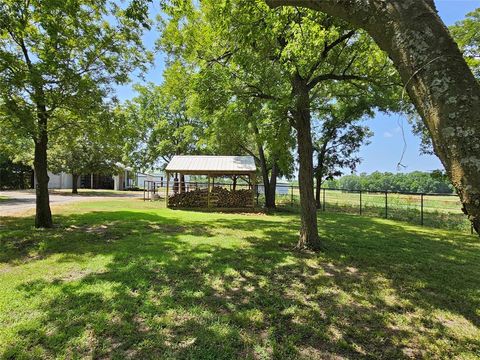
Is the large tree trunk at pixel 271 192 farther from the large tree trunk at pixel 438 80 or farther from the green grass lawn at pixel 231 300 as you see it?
the large tree trunk at pixel 438 80

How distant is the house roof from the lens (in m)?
16.3

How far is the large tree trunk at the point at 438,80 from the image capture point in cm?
123

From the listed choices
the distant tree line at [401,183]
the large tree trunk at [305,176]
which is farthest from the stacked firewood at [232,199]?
the large tree trunk at [305,176]

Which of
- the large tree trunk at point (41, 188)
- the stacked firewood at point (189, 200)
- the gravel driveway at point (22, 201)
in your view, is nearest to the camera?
the large tree trunk at point (41, 188)

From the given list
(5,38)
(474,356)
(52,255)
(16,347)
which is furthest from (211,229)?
(5,38)

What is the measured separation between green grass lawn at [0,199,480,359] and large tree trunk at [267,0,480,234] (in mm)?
2388

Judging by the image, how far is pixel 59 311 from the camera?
361cm

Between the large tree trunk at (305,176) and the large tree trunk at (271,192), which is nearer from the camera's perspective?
the large tree trunk at (305,176)

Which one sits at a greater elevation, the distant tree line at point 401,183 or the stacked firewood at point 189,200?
the distant tree line at point 401,183

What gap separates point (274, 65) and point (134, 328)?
19.9ft

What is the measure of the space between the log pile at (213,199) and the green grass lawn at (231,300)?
30.5ft

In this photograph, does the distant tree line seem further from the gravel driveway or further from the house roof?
the gravel driveway

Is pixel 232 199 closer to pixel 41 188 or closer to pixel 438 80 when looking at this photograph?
pixel 41 188

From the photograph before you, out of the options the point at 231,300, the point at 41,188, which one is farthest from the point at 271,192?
the point at 231,300
